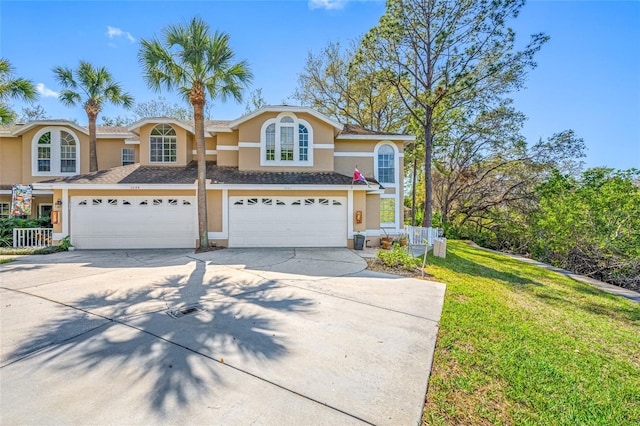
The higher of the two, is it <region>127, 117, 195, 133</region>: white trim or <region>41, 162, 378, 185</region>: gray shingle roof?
<region>127, 117, 195, 133</region>: white trim

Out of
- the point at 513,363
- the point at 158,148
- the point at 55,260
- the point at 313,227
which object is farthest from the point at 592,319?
the point at 158,148

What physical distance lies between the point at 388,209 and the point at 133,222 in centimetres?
1248

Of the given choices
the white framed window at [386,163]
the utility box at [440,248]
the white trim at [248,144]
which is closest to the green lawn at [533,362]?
the utility box at [440,248]

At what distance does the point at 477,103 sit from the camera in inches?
782

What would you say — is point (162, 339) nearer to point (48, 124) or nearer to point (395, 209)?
point (395, 209)

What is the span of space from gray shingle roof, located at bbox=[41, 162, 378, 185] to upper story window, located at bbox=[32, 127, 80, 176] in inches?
165

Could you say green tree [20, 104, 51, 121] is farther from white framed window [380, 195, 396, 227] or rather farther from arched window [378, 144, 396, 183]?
white framed window [380, 195, 396, 227]

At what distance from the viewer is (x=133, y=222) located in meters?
11.9

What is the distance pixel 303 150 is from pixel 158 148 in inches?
289

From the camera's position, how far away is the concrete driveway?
2691 mm

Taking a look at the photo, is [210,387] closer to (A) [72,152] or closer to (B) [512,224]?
(A) [72,152]

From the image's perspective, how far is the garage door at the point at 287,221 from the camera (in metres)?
12.2

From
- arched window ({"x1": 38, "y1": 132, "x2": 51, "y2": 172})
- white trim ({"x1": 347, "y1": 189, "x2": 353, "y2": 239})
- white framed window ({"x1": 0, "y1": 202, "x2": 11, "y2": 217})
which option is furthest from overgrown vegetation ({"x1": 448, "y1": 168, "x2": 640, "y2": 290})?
white framed window ({"x1": 0, "y1": 202, "x2": 11, "y2": 217})

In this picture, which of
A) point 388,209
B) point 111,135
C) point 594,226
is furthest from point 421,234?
point 111,135
